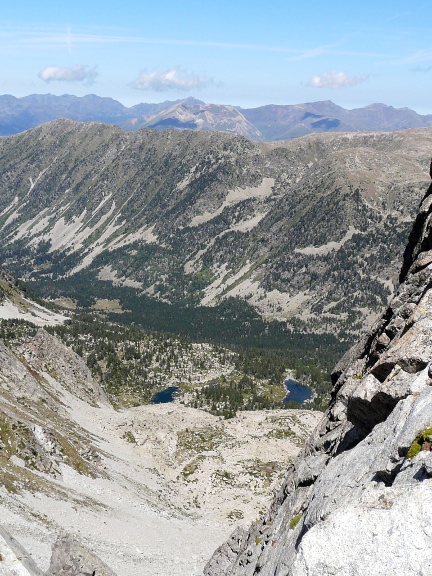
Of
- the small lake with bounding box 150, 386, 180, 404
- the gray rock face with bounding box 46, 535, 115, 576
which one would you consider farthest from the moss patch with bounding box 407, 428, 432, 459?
the small lake with bounding box 150, 386, 180, 404

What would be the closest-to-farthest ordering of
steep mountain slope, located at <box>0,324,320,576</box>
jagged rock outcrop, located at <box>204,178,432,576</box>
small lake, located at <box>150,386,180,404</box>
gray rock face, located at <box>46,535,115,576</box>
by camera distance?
jagged rock outcrop, located at <box>204,178,432,576</box>, gray rock face, located at <box>46,535,115,576</box>, steep mountain slope, located at <box>0,324,320,576</box>, small lake, located at <box>150,386,180,404</box>

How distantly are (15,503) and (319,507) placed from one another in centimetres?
4112

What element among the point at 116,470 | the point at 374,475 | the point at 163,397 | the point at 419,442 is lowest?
the point at 163,397

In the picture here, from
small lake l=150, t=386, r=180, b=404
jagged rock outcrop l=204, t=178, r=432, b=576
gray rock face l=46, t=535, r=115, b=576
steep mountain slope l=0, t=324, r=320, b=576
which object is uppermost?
jagged rock outcrop l=204, t=178, r=432, b=576

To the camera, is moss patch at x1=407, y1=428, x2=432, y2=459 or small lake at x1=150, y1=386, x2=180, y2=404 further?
small lake at x1=150, y1=386, x2=180, y2=404

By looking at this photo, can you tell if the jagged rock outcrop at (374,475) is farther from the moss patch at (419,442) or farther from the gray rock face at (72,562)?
the gray rock face at (72,562)

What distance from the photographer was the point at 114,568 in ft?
172

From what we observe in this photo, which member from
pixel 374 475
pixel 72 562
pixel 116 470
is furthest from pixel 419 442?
pixel 116 470

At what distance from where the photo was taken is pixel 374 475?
22250 mm

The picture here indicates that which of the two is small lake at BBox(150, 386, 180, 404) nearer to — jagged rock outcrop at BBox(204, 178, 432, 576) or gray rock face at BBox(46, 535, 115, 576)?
jagged rock outcrop at BBox(204, 178, 432, 576)

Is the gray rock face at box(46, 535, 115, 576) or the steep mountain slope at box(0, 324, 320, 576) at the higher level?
the gray rock face at box(46, 535, 115, 576)

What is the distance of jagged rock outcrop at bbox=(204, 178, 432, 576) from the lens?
16938 mm

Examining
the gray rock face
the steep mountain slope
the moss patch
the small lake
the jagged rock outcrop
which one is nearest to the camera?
the jagged rock outcrop

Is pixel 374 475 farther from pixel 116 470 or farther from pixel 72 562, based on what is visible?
pixel 116 470
